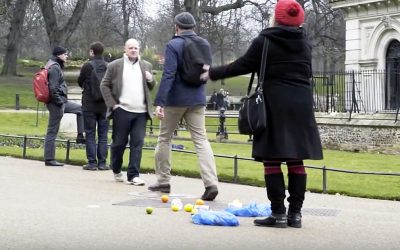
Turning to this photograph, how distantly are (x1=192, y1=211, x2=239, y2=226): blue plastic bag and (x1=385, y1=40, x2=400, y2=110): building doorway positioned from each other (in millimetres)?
14982

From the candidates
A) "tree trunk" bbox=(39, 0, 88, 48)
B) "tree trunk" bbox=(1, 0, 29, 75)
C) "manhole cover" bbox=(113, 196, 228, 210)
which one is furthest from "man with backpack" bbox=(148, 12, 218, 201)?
"tree trunk" bbox=(1, 0, 29, 75)

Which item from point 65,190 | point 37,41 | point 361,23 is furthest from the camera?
point 37,41

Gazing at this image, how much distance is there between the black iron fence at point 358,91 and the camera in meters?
22.7

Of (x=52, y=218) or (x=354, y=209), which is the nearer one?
(x=52, y=218)

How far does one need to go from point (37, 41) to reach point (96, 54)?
75170 mm

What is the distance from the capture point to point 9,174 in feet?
37.9

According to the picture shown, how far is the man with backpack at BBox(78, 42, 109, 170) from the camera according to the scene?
41.1 ft

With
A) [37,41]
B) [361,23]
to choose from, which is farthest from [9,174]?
[37,41]

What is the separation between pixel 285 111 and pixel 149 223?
5.17 ft

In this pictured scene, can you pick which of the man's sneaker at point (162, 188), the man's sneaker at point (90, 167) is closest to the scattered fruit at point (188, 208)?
the man's sneaker at point (162, 188)

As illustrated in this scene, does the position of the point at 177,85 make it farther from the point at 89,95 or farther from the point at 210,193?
the point at 89,95

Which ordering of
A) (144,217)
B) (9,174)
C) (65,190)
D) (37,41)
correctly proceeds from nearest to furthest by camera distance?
(144,217)
(65,190)
(9,174)
(37,41)

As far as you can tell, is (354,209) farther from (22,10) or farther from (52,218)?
(22,10)

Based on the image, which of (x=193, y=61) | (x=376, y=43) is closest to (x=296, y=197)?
(x=193, y=61)
